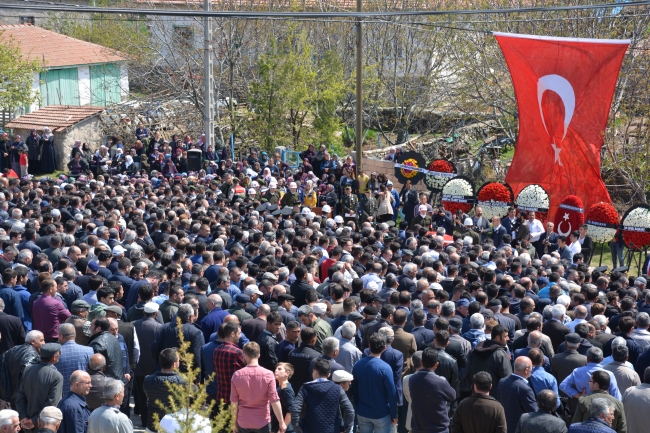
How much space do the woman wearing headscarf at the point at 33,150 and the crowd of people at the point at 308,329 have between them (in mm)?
12144

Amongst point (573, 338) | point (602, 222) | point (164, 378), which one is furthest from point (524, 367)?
point (602, 222)

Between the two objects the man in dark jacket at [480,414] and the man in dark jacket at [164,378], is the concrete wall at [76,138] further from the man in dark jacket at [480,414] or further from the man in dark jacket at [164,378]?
the man in dark jacket at [480,414]

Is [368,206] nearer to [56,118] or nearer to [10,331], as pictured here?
[10,331]

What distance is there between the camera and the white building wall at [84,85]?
37219 millimetres

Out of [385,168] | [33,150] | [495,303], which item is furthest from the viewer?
[33,150]

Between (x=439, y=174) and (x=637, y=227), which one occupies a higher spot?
(x=439, y=174)

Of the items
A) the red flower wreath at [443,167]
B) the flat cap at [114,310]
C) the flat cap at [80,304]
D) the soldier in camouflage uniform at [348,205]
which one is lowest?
the soldier in camouflage uniform at [348,205]

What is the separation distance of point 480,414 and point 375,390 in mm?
1186

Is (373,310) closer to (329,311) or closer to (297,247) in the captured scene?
(329,311)

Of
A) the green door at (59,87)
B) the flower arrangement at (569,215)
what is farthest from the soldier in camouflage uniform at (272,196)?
the green door at (59,87)

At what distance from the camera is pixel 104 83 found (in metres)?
35.2

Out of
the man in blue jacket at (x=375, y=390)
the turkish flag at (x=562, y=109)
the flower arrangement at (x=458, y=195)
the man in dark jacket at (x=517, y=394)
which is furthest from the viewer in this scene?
the flower arrangement at (x=458, y=195)

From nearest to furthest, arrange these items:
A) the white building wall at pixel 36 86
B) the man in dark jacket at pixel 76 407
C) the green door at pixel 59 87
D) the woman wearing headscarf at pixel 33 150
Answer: the man in dark jacket at pixel 76 407
the woman wearing headscarf at pixel 33 150
the white building wall at pixel 36 86
the green door at pixel 59 87

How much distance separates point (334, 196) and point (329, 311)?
10.5m
